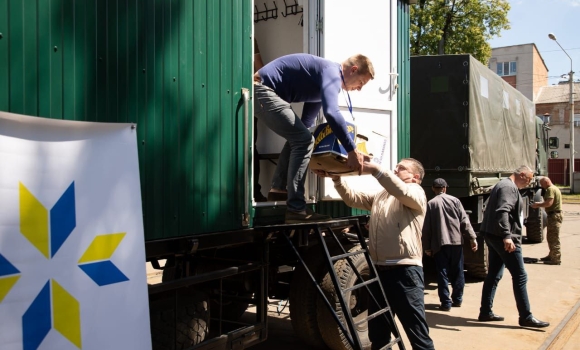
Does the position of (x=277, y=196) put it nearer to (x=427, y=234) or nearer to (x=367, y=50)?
(x=367, y=50)

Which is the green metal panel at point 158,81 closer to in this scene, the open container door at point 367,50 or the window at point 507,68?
the open container door at point 367,50

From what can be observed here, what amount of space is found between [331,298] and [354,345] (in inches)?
28.4

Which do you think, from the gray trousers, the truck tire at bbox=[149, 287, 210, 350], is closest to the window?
the gray trousers

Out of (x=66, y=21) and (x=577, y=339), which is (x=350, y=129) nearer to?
(x=66, y=21)

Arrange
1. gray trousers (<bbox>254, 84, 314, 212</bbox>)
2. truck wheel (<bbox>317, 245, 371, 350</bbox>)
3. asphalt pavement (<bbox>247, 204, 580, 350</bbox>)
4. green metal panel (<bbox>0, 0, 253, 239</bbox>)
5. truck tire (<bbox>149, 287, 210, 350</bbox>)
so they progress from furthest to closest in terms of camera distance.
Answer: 1. asphalt pavement (<bbox>247, 204, 580, 350</bbox>)
2. truck wheel (<bbox>317, 245, 371, 350</bbox>)
3. gray trousers (<bbox>254, 84, 314, 212</bbox>)
4. truck tire (<bbox>149, 287, 210, 350</bbox>)
5. green metal panel (<bbox>0, 0, 253, 239</bbox>)

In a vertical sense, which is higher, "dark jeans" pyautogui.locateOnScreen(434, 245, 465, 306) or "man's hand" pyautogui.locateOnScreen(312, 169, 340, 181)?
"man's hand" pyautogui.locateOnScreen(312, 169, 340, 181)

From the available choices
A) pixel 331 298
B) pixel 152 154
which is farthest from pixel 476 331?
pixel 152 154

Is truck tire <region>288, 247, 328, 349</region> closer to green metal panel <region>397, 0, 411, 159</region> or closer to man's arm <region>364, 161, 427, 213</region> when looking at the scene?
man's arm <region>364, 161, 427, 213</region>

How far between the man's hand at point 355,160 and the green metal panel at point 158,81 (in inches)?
30.3

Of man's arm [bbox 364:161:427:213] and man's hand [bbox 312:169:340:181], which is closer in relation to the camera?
man's arm [bbox 364:161:427:213]

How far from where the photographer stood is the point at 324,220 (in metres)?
4.27

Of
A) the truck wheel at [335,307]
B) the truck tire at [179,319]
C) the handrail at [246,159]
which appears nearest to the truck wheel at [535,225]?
the truck wheel at [335,307]

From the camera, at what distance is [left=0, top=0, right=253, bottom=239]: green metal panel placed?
99.8 inches

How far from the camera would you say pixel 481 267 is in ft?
28.8
